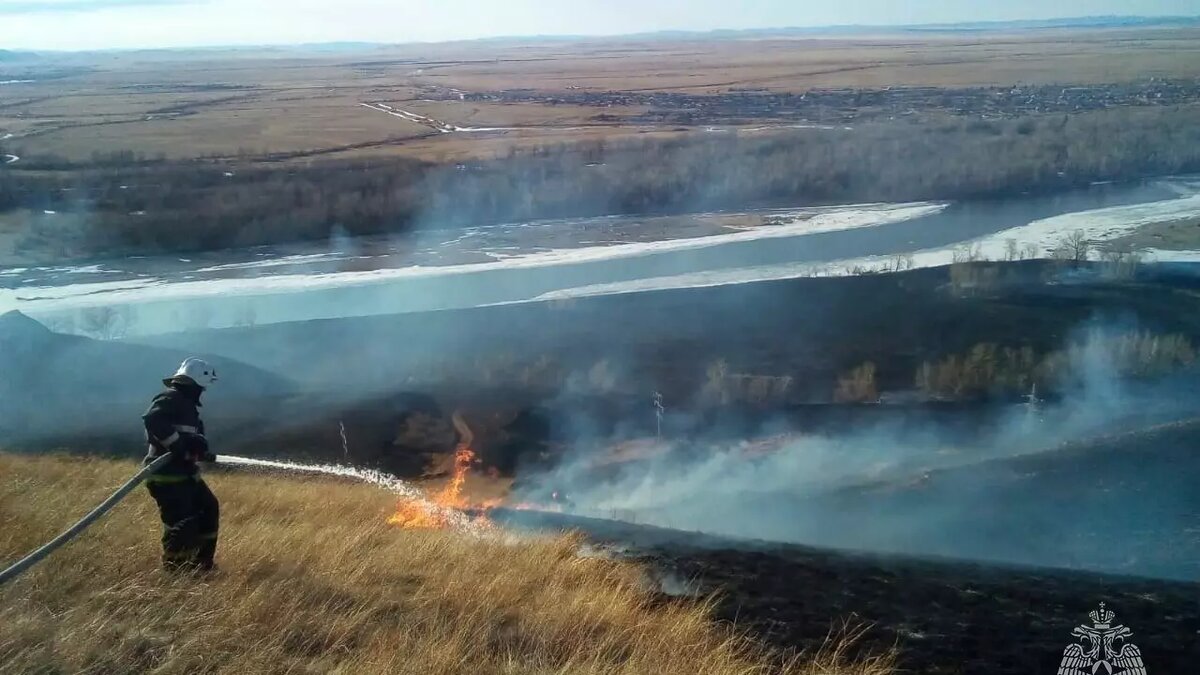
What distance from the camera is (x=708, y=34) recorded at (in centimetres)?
12706

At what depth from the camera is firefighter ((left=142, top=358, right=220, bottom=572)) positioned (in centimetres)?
462

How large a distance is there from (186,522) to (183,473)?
31cm

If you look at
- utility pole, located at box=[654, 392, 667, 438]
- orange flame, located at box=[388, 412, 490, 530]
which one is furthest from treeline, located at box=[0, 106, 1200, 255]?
utility pole, located at box=[654, 392, 667, 438]

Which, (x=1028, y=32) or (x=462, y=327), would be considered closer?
(x=462, y=327)

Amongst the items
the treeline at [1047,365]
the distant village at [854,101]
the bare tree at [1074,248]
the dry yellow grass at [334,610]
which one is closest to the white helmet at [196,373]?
the dry yellow grass at [334,610]

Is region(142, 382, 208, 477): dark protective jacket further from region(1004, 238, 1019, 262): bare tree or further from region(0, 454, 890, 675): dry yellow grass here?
region(1004, 238, 1019, 262): bare tree

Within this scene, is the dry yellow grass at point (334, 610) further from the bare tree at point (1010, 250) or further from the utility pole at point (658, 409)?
the bare tree at point (1010, 250)

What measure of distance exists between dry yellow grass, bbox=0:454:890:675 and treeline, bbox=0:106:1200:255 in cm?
1946

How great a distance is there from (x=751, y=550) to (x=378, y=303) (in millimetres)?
13097

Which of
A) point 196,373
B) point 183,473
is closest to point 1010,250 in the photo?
point 196,373

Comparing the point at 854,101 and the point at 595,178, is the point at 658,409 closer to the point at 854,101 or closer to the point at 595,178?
the point at 595,178

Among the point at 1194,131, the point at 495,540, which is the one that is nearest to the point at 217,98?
the point at 1194,131

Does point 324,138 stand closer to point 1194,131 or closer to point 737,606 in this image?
point 1194,131

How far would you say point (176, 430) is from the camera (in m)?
4.63
